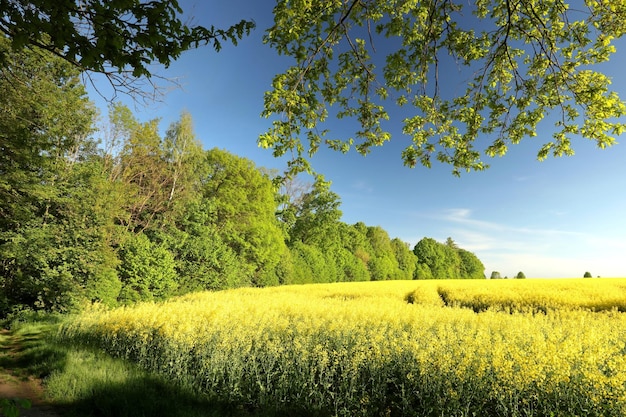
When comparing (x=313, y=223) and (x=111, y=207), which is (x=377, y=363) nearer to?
(x=111, y=207)

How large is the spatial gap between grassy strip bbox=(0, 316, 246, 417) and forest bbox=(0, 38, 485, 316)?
13.1ft

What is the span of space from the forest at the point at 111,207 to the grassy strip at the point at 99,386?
13.1ft

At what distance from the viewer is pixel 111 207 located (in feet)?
53.5

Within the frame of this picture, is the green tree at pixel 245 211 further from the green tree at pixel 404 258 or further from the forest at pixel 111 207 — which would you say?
the green tree at pixel 404 258

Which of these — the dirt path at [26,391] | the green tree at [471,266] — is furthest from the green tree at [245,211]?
the green tree at [471,266]

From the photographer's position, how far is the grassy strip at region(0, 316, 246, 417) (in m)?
5.46

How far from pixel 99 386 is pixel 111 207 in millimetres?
12339

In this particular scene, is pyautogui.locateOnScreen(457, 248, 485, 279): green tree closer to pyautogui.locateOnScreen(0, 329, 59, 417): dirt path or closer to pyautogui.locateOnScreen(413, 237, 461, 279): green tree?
pyautogui.locateOnScreen(413, 237, 461, 279): green tree

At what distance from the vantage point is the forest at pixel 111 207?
12.4m

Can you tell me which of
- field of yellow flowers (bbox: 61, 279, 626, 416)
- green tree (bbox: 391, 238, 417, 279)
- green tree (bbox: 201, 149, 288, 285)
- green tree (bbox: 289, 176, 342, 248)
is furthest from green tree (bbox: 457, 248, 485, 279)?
field of yellow flowers (bbox: 61, 279, 626, 416)

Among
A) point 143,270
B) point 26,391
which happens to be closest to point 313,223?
point 143,270

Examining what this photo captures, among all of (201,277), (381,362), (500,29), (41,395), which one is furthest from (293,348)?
(201,277)

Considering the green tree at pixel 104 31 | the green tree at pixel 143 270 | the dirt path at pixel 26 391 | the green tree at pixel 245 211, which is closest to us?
the green tree at pixel 104 31

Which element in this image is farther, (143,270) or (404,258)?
(404,258)
